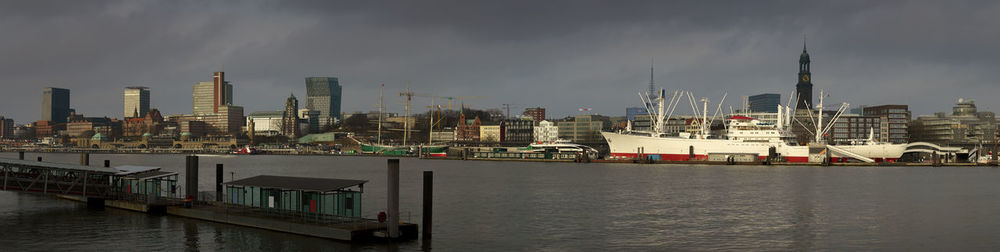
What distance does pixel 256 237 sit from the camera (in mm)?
35719

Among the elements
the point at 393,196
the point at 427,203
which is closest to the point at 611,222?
the point at 427,203

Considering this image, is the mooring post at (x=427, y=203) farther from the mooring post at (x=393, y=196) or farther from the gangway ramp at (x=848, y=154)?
the gangway ramp at (x=848, y=154)

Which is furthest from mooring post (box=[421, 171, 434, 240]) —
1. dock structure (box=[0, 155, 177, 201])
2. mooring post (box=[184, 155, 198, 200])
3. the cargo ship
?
the cargo ship

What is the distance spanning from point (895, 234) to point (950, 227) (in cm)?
553

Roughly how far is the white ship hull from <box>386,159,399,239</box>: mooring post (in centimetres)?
11905

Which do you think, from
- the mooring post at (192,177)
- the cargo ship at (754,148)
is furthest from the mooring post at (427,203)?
the cargo ship at (754,148)

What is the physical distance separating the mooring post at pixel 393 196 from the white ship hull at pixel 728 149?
391 ft

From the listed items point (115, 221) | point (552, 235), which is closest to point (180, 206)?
point (115, 221)

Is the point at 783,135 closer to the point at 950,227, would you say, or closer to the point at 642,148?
the point at 642,148

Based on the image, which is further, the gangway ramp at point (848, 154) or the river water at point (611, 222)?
the gangway ramp at point (848, 154)

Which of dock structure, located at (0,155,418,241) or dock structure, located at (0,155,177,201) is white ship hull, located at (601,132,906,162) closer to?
dock structure, located at (0,155,418,241)

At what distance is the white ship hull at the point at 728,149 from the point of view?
14362 cm

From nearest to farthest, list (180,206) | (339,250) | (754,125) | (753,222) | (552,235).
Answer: (339,250) < (552,235) < (180,206) < (753,222) < (754,125)

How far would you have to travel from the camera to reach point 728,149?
145 m
